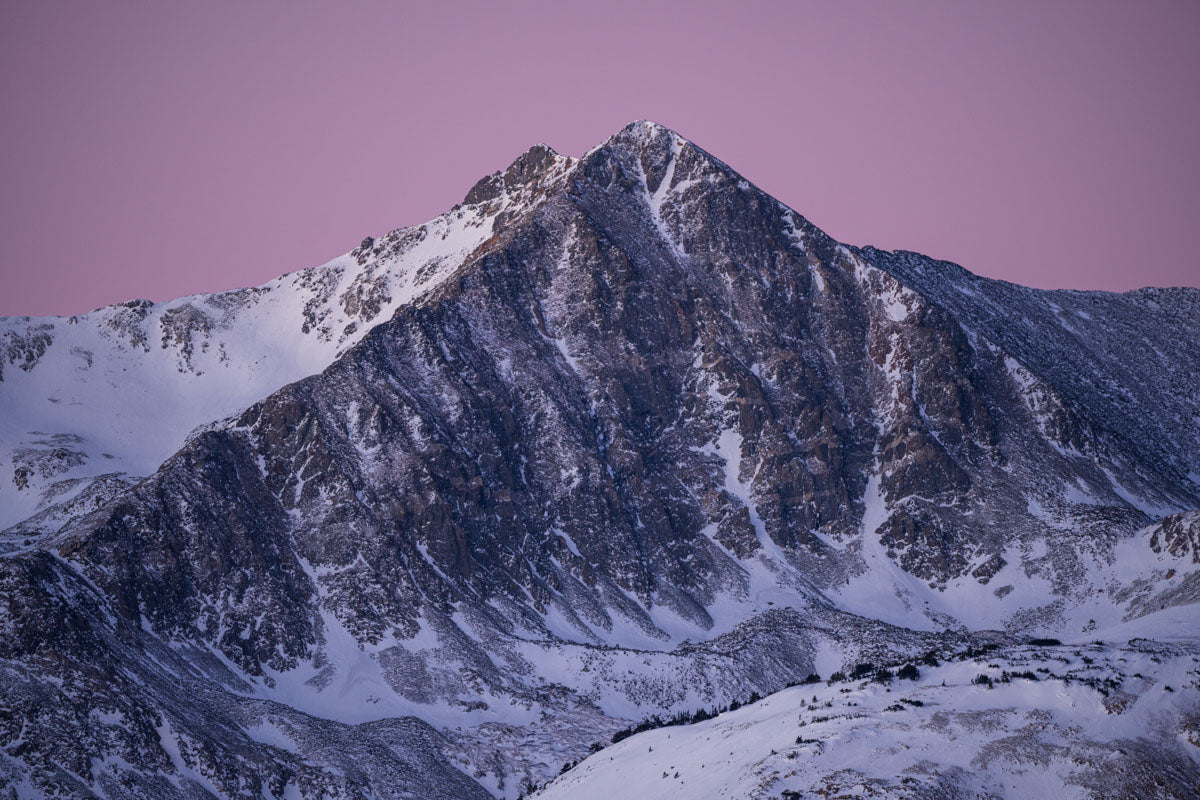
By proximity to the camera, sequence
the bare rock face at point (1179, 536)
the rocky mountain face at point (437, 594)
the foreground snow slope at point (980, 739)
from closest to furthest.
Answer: the foreground snow slope at point (980, 739), the rocky mountain face at point (437, 594), the bare rock face at point (1179, 536)

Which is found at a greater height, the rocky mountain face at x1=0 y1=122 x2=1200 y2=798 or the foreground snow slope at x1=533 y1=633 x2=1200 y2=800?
the rocky mountain face at x1=0 y1=122 x2=1200 y2=798

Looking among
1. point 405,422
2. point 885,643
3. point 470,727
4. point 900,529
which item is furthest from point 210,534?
point 900,529

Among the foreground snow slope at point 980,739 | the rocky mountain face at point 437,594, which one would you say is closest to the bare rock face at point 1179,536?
the rocky mountain face at point 437,594

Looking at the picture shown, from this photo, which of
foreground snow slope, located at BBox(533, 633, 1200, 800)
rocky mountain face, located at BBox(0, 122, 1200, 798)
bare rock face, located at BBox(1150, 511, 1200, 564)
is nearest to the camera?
foreground snow slope, located at BBox(533, 633, 1200, 800)

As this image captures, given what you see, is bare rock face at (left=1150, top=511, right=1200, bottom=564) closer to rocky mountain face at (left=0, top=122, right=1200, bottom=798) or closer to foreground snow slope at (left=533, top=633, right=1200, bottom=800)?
rocky mountain face at (left=0, top=122, right=1200, bottom=798)

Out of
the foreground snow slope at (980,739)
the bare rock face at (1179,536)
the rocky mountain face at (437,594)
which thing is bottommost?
the foreground snow slope at (980,739)

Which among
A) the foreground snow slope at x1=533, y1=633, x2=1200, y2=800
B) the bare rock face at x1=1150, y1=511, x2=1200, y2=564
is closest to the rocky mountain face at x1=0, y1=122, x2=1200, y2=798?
the bare rock face at x1=1150, y1=511, x2=1200, y2=564

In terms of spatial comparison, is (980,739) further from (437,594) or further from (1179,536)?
(437,594)

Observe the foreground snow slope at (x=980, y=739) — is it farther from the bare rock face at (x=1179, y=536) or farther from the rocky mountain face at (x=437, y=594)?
the bare rock face at (x=1179, y=536)

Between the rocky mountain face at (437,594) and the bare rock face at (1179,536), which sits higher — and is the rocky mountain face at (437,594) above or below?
above

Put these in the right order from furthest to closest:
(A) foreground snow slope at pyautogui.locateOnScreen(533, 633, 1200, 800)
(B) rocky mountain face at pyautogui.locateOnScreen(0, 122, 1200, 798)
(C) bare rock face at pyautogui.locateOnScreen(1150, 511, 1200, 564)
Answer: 1. (C) bare rock face at pyautogui.locateOnScreen(1150, 511, 1200, 564)
2. (B) rocky mountain face at pyautogui.locateOnScreen(0, 122, 1200, 798)
3. (A) foreground snow slope at pyautogui.locateOnScreen(533, 633, 1200, 800)

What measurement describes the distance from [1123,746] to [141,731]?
9117 centimetres

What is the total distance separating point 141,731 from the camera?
11756 centimetres

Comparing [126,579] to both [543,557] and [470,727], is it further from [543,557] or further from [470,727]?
[543,557]
